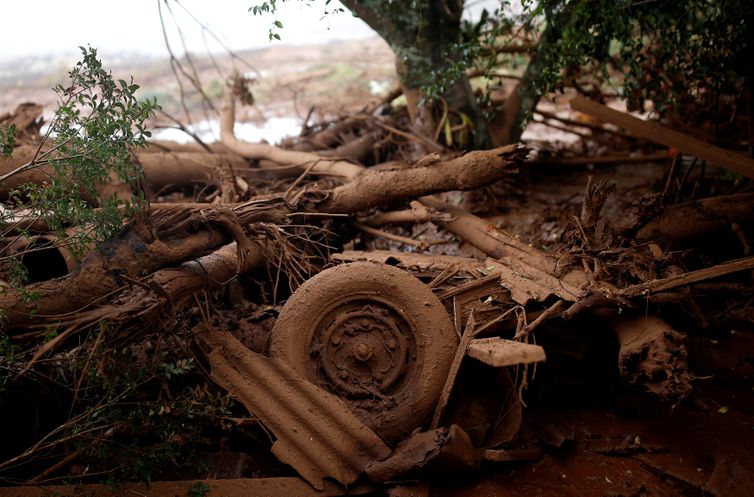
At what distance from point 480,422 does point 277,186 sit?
2981mm

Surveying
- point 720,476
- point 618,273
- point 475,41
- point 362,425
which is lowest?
point 720,476

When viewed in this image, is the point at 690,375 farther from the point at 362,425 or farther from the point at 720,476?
the point at 362,425

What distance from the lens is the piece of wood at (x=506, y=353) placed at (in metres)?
2.71

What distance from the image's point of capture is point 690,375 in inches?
118

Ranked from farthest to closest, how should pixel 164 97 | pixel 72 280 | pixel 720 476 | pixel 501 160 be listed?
pixel 164 97, pixel 501 160, pixel 720 476, pixel 72 280

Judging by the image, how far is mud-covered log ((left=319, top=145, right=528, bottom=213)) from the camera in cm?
395

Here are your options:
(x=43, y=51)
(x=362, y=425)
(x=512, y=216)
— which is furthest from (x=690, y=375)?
(x=43, y=51)

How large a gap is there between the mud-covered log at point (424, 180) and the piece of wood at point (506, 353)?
1.40 m

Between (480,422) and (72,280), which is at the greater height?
(72,280)

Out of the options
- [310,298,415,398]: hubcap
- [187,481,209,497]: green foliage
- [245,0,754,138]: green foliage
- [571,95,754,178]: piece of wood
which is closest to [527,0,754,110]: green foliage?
[245,0,754,138]: green foliage

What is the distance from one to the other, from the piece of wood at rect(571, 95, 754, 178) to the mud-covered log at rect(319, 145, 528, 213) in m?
1.23

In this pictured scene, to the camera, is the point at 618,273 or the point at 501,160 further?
the point at 501,160

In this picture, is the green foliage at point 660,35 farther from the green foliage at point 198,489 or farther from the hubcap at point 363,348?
the green foliage at point 198,489

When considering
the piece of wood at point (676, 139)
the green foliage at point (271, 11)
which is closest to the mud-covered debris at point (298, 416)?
the green foliage at point (271, 11)
